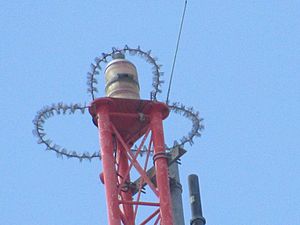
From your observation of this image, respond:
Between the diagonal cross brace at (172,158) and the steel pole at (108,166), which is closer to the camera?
the steel pole at (108,166)

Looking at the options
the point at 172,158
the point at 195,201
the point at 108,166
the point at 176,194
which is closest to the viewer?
the point at 195,201

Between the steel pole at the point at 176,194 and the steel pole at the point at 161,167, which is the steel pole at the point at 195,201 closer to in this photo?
the steel pole at the point at 176,194

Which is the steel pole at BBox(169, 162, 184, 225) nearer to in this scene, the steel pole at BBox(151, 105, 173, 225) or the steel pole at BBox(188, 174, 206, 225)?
the steel pole at BBox(151, 105, 173, 225)

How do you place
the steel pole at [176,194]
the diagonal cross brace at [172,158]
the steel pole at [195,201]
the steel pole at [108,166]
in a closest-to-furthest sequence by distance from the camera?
the steel pole at [195,201]
the steel pole at [176,194]
the steel pole at [108,166]
the diagonal cross brace at [172,158]

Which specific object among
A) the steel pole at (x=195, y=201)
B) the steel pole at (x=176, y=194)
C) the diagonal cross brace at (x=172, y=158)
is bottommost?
the steel pole at (x=195, y=201)

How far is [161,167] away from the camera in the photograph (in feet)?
109

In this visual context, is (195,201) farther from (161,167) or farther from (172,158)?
(172,158)

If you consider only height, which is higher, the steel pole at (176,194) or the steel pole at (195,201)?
the steel pole at (176,194)

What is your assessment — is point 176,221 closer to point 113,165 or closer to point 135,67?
point 113,165

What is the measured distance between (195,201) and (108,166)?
411 centimetres

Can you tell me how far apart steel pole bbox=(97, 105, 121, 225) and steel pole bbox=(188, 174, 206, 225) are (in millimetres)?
2845

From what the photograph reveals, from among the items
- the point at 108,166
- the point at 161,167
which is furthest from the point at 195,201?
the point at 108,166

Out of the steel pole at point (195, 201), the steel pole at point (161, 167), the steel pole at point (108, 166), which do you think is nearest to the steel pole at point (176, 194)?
the steel pole at point (161, 167)

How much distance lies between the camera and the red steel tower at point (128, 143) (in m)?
33.1
